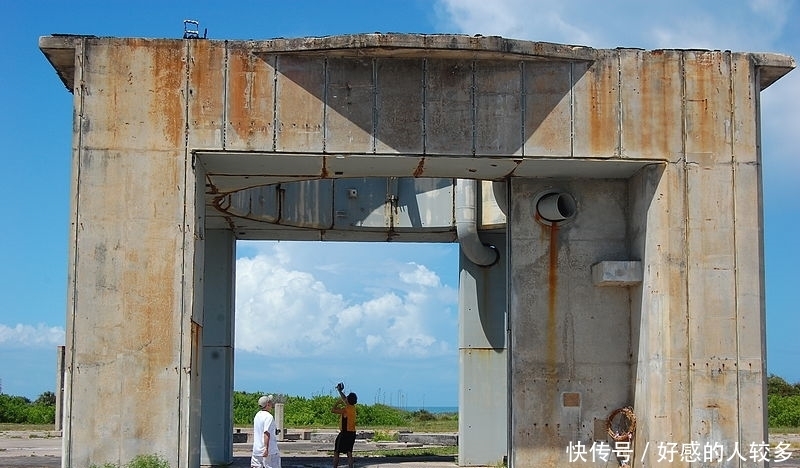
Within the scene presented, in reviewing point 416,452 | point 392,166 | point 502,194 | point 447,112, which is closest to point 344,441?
point 502,194

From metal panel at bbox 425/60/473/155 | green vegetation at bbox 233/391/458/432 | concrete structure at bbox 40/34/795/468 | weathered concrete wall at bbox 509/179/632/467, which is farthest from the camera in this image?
green vegetation at bbox 233/391/458/432

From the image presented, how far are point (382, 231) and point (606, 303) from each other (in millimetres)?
7772

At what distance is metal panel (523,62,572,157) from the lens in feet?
53.9

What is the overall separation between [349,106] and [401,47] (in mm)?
1190

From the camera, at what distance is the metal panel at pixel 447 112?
1634 cm

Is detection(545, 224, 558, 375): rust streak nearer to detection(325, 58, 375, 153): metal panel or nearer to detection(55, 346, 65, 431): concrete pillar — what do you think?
Result: detection(325, 58, 375, 153): metal panel

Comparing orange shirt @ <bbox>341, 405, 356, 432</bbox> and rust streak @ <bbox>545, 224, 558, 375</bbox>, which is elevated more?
rust streak @ <bbox>545, 224, 558, 375</bbox>

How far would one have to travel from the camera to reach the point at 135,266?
1583cm

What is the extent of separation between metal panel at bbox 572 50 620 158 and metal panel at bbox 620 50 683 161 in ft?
0.47

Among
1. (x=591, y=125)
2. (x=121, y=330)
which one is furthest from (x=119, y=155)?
(x=591, y=125)

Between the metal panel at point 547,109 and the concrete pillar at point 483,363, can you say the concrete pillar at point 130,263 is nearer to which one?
the metal panel at point 547,109

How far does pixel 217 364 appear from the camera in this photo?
23219mm

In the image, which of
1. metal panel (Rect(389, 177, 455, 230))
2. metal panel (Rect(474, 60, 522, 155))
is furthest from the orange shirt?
metal panel (Rect(474, 60, 522, 155))

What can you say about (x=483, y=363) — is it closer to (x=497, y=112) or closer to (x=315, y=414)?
(x=497, y=112)
